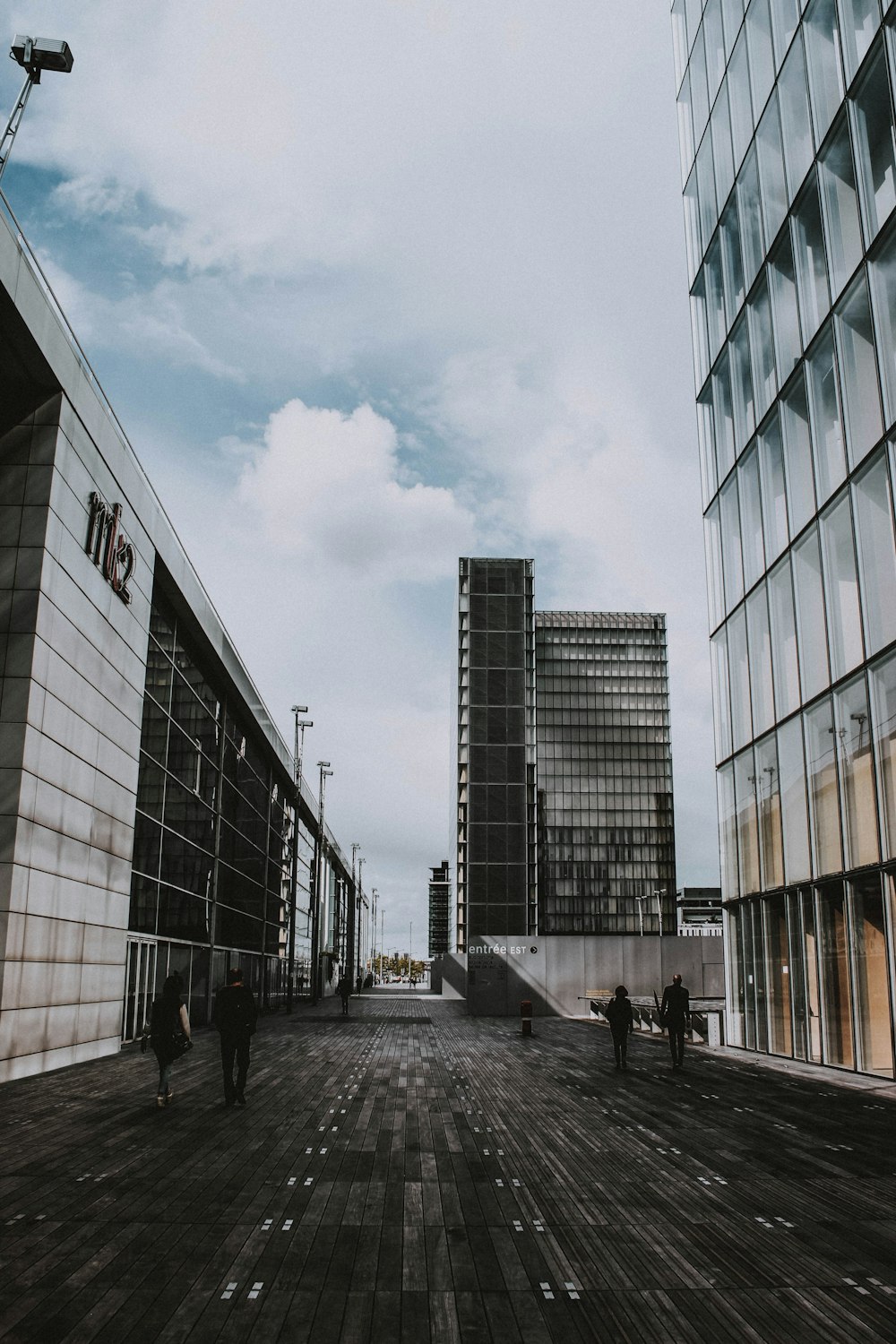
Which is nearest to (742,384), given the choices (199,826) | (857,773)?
(857,773)

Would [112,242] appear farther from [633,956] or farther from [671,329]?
[633,956]

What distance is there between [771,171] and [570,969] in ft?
108

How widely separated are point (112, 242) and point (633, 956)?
36.5 metres

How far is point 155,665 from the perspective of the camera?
2519cm

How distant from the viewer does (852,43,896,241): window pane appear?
688 inches

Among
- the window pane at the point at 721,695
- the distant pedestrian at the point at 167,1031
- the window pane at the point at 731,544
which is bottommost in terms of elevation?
the distant pedestrian at the point at 167,1031

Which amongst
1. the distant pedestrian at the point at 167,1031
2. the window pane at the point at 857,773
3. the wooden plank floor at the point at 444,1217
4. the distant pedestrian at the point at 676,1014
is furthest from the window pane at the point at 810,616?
the distant pedestrian at the point at 167,1031

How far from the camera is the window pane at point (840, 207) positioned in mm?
18906

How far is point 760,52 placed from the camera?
24.0m

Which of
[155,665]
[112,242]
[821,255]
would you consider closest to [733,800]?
[821,255]

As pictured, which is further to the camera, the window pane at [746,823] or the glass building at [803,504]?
the window pane at [746,823]

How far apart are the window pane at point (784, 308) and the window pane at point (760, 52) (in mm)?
4214

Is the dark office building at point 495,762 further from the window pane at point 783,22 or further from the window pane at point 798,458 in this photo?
the window pane at point 783,22

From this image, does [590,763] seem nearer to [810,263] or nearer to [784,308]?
[784,308]
